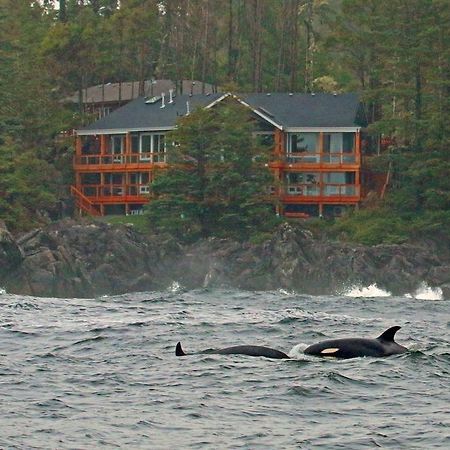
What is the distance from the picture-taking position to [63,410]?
21.3 metres

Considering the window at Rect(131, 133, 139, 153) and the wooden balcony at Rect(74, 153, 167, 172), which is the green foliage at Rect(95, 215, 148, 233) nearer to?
the wooden balcony at Rect(74, 153, 167, 172)

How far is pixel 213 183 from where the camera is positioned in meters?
70.4

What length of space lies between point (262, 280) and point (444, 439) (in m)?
44.9

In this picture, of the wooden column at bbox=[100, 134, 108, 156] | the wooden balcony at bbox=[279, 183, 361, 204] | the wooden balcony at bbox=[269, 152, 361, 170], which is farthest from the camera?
the wooden column at bbox=[100, 134, 108, 156]

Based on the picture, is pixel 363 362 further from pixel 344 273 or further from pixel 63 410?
pixel 344 273

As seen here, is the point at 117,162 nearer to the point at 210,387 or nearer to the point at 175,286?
the point at 175,286

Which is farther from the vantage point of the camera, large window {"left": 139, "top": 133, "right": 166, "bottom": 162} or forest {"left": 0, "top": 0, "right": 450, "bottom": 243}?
large window {"left": 139, "top": 133, "right": 166, "bottom": 162}

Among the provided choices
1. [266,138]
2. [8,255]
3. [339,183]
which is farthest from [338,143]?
[8,255]

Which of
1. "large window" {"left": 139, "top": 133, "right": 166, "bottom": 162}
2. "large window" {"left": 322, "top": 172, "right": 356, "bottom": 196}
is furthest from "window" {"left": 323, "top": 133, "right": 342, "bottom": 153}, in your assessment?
"large window" {"left": 139, "top": 133, "right": 166, "bottom": 162}

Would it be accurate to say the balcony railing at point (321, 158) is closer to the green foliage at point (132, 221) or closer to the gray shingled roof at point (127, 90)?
the green foliage at point (132, 221)

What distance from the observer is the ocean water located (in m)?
19.6

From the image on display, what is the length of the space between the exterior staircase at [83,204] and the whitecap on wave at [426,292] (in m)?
21.7

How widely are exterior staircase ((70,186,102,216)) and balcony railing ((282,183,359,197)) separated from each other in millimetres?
11200

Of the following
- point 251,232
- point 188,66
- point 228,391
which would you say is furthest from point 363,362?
point 188,66
